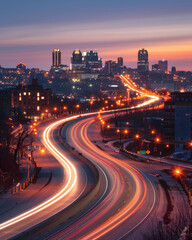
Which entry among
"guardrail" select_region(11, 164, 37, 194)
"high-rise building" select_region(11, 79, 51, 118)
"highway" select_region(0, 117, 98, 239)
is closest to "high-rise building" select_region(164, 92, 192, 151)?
"highway" select_region(0, 117, 98, 239)

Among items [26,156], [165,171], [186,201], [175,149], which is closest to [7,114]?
[175,149]

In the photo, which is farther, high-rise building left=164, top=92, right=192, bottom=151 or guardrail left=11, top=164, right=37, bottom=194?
high-rise building left=164, top=92, right=192, bottom=151

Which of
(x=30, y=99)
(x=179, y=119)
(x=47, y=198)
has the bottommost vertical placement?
(x=47, y=198)

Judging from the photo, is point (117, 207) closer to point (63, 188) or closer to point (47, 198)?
point (47, 198)

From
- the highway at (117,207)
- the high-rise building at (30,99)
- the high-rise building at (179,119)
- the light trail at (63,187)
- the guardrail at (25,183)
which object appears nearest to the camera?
the highway at (117,207)

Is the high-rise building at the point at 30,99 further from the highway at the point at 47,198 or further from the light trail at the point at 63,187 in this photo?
the highway at the point at 47,198

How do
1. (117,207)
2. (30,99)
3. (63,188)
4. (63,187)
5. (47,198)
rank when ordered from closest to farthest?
1. (117,207)
2. (47,198)
3. (63,188)
4. (63,187)
5. (30,99)

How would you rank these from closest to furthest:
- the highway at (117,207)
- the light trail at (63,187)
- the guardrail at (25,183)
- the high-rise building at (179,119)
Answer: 1. the highway at (117,207)
2. the light trail at (63,187)
3. the guardrail at (25,183)
4. the high-rise building at (179,119)

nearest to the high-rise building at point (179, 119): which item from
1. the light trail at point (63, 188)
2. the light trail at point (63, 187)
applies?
the light trail at point (63, 187)

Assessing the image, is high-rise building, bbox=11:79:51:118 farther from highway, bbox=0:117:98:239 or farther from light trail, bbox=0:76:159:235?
highway, bbox=0:117:98:239

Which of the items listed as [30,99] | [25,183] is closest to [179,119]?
[25,183]

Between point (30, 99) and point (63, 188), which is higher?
point (30, 99)

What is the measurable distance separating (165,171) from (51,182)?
9.17m

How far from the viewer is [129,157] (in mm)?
35219
